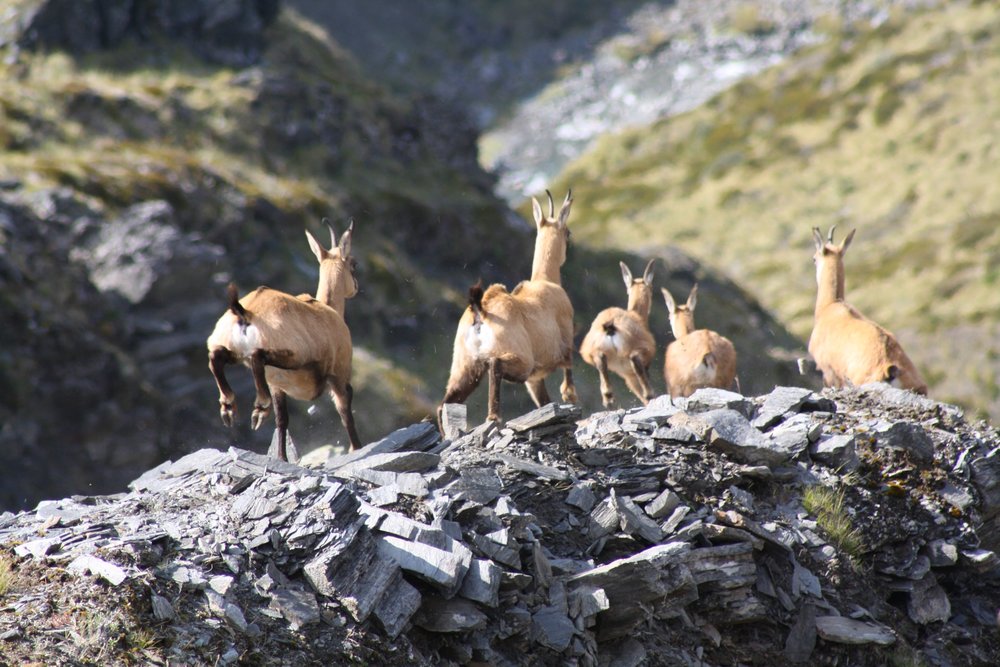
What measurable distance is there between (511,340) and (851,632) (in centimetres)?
543

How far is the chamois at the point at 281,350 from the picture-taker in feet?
43.7

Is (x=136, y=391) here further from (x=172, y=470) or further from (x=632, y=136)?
(x=632, y=136)

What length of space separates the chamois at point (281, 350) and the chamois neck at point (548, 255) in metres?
3.50

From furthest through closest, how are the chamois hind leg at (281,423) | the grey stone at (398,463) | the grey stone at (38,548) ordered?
the chamois hind leg at (281,423) → the grey stone at (398,463) → the grey stone at (38,548)

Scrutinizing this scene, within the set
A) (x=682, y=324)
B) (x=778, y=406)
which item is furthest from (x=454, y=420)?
(x=682, y=324)

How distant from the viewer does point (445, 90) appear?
147 meters

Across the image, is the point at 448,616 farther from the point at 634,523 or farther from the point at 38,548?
the point at 38,548

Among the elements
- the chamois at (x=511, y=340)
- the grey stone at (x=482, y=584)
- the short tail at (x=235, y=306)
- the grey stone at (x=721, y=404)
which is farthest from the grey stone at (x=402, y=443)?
the grey stone at (x=721, y=404)

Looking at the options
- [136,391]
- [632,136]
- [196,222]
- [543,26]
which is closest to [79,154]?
[196,222]

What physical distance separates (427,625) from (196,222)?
32902mm

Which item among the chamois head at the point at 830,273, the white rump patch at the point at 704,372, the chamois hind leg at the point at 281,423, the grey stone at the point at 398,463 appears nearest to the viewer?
the grey stone at the point at 398,463

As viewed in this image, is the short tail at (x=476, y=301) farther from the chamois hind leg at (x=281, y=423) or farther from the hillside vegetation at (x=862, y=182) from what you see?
the hillside vegetation at (x=862, y=182)

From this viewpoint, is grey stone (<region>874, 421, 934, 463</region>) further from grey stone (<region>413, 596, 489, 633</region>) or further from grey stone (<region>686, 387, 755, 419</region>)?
grey stone (<region>413, 596, 489, 633</region>)

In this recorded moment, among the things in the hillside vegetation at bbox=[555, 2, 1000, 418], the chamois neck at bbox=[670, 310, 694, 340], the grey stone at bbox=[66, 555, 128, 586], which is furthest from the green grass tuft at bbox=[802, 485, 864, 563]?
the hillside vegetation at bbox=[555, 2, 1000, 418]
